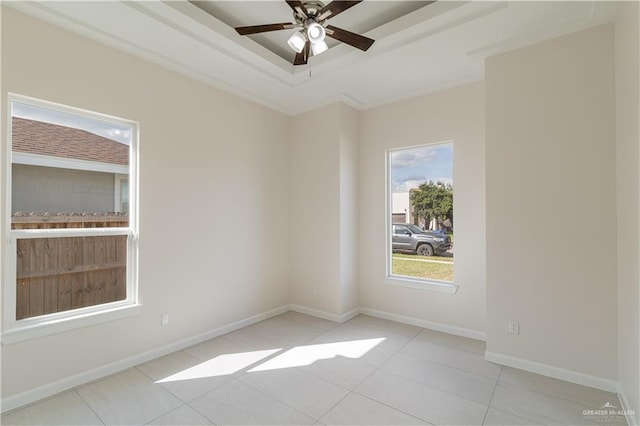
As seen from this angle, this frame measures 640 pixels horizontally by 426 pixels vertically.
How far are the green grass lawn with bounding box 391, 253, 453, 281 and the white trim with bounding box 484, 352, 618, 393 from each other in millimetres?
1074

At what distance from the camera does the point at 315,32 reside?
2221 millimetres

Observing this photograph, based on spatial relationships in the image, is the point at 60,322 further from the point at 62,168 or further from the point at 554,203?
the point at 554,203

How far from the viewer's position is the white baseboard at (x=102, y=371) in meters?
2.25

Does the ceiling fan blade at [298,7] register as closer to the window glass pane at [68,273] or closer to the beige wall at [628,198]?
the beige wall at [628,198]

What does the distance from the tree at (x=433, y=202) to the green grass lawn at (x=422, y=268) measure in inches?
19.2

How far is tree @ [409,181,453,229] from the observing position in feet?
12.6

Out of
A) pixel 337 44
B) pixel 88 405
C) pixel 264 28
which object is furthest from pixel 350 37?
pixel 88 405

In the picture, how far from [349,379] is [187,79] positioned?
138 inches

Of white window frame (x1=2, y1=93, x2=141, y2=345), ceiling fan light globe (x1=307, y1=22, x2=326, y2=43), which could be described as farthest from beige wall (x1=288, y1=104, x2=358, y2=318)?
white window frame (x1=2, y1=93, x2=141, y2=345)

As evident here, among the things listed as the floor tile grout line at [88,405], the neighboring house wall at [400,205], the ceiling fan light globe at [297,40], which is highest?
the ceiling fan light globe at [297,40]

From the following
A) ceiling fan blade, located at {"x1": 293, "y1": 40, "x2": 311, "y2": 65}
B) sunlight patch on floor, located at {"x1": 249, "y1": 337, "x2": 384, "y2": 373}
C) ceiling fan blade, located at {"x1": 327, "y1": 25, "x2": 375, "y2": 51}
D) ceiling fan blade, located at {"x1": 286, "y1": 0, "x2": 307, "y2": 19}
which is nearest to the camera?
ceiling fan blade, located at {"x1": 286, "y1": 0, "x2": 307, "y2": 19}

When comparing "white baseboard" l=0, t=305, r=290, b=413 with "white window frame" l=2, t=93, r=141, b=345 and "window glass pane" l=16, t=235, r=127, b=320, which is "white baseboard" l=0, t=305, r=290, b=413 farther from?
"window glass pane" l=16, t=235, r=127, b=320

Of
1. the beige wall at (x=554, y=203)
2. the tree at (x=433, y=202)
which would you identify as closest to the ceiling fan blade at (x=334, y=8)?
the beige wall at (x=554, y=203)

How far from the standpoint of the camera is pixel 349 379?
2656mm
